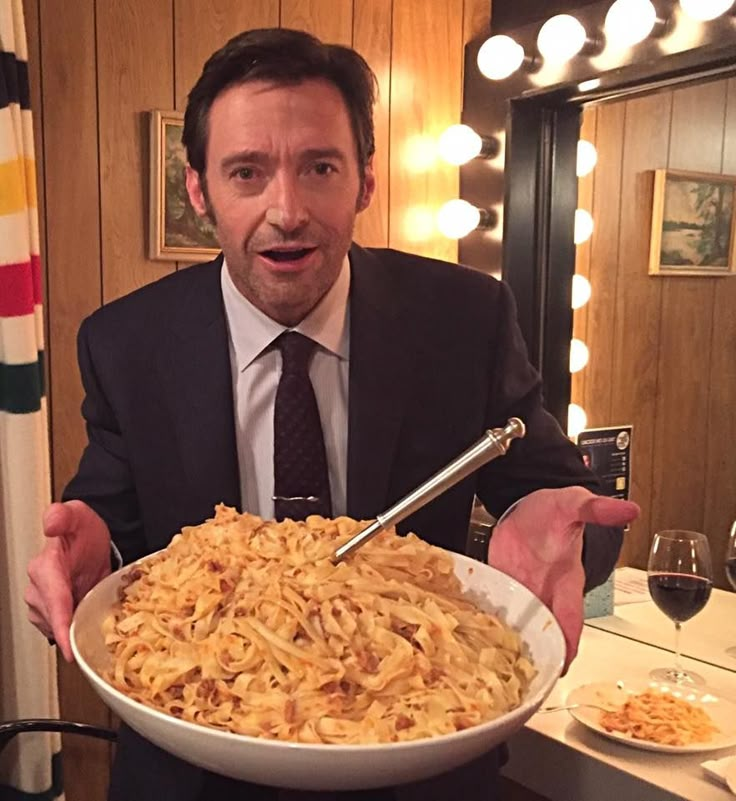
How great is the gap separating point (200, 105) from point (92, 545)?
0.66m

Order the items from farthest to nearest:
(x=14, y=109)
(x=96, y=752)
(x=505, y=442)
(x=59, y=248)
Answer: (x=96, y=752) → (x=59, y=248) → (x=14, y=109) → (x=505, y=442)

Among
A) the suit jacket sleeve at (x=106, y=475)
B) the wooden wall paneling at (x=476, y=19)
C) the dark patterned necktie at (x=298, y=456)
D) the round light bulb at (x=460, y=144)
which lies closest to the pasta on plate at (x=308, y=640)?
the dark patterned necktie at (x=298, y=456)

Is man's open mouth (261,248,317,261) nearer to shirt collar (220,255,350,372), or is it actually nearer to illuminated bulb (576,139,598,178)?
shirt collar (220,255,350,372)

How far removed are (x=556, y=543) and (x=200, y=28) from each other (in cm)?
157

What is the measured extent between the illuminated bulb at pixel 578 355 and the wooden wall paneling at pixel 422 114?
44 cm

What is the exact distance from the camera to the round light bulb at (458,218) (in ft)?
7.93

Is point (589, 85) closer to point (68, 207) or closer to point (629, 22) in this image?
point (629, 22)

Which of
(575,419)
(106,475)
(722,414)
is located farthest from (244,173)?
(575,419)

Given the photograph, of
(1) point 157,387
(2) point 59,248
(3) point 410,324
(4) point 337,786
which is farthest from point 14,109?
(4) point 337,786

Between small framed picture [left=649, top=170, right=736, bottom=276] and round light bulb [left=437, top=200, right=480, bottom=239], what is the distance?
1.61 ft

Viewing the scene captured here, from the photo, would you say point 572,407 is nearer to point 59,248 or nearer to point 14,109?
point 59,248

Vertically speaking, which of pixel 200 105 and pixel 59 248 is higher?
pixel 200 105

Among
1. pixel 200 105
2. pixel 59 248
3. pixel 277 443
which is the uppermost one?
pixel 200 105

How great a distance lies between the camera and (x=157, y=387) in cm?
137
